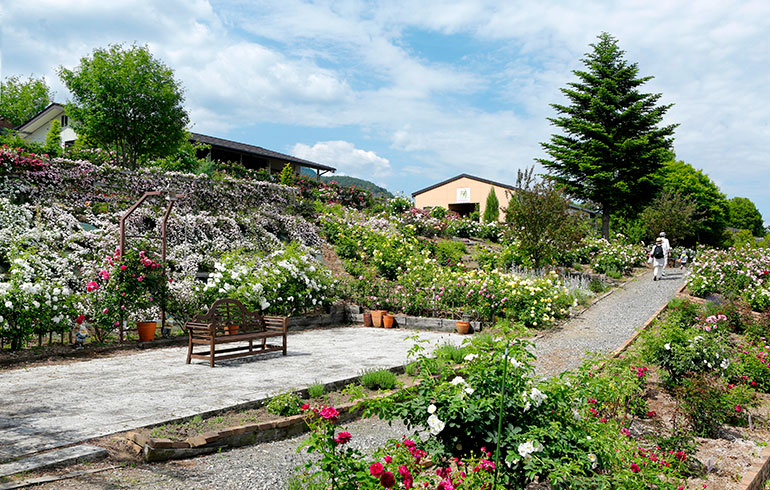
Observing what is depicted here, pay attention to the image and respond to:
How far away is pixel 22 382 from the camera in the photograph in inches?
223

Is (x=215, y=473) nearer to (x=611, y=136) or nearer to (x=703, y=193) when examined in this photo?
(x=611, y=136)

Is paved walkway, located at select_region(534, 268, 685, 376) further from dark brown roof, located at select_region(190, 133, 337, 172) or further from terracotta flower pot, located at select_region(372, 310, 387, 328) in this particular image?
dark brown roof, located at select_region(190, 133, 337, 172)

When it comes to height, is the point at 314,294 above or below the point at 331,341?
above

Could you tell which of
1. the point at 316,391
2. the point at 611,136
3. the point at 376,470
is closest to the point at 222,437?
the point at 316,391

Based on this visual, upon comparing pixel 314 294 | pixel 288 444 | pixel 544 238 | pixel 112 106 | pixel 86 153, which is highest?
pixel 112 106

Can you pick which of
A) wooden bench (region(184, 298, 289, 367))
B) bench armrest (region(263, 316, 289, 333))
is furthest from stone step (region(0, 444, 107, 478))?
bench armrest (region(263, 316, 289, 333))

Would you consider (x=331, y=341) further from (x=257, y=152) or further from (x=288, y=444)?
(x=257, y=152)

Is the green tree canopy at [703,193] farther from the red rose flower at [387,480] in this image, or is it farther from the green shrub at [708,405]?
the red rose flower at [387,480]

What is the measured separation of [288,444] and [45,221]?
8444 mm

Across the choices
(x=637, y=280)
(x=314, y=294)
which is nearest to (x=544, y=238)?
(x=637, y=280)

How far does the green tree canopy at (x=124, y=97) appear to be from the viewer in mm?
16641

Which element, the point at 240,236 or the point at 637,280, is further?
the point at 637,280

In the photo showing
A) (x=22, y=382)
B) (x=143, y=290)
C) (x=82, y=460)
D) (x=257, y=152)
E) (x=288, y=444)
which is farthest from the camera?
(x=257, y=152)

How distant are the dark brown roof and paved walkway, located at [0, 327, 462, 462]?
23719mm
